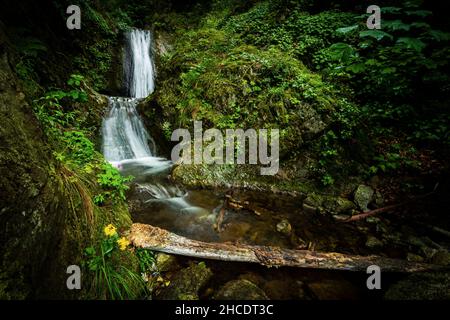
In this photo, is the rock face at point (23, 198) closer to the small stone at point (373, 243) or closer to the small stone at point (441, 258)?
the small stone at point (373, 243)

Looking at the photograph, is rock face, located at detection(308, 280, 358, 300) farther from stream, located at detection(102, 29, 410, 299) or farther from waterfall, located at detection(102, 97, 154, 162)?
waterfall, located at detection(102, 97, 154, 162)

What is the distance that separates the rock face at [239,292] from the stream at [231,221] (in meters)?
0.23

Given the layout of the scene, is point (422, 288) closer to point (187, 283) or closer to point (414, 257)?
point (414, 257)

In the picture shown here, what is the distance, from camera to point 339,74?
668cm

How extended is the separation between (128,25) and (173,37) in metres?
2.41

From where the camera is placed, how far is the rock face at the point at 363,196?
4776mm

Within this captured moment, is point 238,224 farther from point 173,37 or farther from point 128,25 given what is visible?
point 128,25

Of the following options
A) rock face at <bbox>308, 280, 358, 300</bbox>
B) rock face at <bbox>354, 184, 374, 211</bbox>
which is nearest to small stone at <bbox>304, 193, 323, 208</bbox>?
rock face at <bbox>354, 184, 374, 211</bbox>

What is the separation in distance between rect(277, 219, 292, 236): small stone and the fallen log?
1.01 meters

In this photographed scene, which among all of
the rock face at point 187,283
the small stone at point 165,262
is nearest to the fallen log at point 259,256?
the small stone at point 165,262

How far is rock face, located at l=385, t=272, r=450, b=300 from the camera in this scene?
2256 mm

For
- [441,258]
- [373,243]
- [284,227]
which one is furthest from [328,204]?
[441,258]

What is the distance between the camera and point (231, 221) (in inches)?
168
